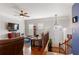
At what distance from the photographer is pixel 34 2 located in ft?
6.16

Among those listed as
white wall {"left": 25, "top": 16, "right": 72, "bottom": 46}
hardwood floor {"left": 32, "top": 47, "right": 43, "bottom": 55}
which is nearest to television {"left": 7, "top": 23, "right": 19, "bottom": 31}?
white wall {"left": 25, "top": 16, "right": 72, "bottom": 46}

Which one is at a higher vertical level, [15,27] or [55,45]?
[15,27]

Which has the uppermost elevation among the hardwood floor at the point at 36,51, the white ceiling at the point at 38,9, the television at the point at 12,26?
the white ceiling at the point at 38,9

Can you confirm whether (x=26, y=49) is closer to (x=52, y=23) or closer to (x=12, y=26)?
(x=12, y=26)

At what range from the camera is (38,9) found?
1.86 metres

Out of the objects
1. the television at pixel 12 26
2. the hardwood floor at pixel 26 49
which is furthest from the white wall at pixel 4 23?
the hardwood floor at pixel 26 49

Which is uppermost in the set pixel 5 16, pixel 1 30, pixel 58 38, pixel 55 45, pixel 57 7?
pixel 57 7

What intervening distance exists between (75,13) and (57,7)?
0.98 feet

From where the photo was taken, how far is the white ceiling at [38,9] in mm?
1833

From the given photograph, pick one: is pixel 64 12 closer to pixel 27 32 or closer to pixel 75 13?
pixel 75 13

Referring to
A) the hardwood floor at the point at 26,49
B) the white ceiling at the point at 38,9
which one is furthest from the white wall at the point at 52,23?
the hardwood floor at the point at 26,49

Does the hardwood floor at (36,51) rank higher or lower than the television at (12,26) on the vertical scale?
lower

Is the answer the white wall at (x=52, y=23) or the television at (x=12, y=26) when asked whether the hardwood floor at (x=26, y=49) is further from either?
the television at (x=12, y=26)

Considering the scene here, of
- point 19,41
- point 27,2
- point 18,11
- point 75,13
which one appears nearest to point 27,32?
point 19,41
